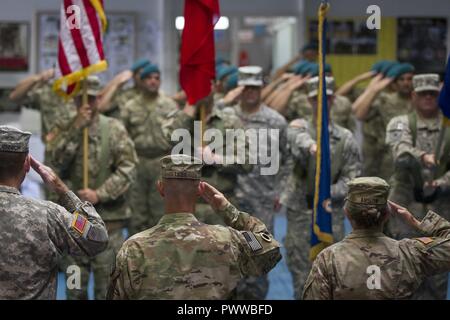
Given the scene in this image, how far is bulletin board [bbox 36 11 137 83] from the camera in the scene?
543 inches

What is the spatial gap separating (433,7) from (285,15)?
2041 mm

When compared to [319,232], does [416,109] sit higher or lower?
higher

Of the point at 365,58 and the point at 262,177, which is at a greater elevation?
the point at 365,58

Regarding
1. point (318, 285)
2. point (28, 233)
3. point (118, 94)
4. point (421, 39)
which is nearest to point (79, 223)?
point (28, 233)

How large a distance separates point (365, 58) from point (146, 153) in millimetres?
5349

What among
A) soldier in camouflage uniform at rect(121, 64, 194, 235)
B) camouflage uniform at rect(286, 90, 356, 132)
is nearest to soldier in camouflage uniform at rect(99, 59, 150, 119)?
soldier in camouflage uniform at rect(121, 64, 194, 235)

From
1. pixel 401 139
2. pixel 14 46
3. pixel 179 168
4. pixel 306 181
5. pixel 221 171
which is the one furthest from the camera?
pixel 14 46

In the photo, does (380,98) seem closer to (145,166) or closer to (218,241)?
(145,166)

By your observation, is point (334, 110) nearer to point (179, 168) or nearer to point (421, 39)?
point (421, 39)

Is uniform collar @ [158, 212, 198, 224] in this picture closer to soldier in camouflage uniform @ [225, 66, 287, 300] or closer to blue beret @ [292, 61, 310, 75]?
soldier in camouflage uniform @ [225, 66, 287, 300]

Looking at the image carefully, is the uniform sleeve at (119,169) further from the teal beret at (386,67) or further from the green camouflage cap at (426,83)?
the teal beret at (386,67)

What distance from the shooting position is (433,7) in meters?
14.2

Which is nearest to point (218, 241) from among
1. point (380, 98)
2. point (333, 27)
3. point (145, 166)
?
point (145, 166)

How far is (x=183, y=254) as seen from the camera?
14.2ft
